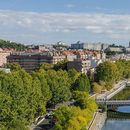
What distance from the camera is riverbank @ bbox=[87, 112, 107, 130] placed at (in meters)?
38.3

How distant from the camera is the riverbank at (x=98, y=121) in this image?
38.3m

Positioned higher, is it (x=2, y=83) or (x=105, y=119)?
(x=2, y=83)

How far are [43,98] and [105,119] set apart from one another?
6.12 m

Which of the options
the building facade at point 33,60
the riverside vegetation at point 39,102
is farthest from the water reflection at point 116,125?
the building facade at point 33,60

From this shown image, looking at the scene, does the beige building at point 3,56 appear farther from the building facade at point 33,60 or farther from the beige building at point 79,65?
the beige building at point 79,65

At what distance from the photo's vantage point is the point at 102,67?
71.8 m

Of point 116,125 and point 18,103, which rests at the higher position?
point 18,103

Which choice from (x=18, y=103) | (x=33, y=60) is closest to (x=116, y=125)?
(x=18, y=103)

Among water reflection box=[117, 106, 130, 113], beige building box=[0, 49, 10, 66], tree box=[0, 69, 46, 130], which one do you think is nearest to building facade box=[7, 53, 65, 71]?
beige building box=[0, 49, 10, 66]

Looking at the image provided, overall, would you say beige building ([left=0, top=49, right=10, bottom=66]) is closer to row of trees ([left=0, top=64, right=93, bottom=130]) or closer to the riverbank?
row of trees ([left=0, top=64, right=93, bottom=130])

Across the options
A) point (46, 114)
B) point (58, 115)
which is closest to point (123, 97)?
point (46, 114)

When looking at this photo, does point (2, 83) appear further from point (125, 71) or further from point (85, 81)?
point (125, 71)

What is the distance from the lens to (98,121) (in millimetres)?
41281

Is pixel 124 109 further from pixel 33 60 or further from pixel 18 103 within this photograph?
pixel 33 60
